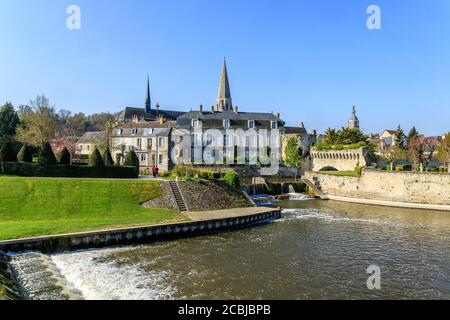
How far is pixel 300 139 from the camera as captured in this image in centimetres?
7481

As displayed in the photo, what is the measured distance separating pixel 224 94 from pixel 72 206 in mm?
72808

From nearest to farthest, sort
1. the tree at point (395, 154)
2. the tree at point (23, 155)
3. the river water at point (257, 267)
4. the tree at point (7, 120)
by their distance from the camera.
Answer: the river water at point (257, 267) → the tree at point (23, 155) → the tree at point (7, 120) → the tree at point (395, 154)

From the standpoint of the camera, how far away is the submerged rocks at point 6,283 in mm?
13371

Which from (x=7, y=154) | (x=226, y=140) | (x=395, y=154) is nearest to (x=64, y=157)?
(x=7, y=154)

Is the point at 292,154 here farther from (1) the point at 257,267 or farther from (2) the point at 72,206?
(1) the point at 257,267

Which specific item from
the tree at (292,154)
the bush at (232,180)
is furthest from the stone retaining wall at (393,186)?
the bush at (232,180)

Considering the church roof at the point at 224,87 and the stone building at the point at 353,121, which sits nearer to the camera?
the church roof at the point at 224,87

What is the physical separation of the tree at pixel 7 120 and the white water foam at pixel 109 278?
50.3 meters

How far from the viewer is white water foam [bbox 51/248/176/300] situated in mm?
16152

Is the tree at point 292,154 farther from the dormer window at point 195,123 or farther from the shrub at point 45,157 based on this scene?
the shrub at point 45,157

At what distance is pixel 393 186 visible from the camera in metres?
51.6

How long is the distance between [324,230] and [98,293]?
813 inches

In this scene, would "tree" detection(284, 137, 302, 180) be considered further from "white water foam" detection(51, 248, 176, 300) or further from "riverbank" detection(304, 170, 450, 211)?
"white water foam" detection(51, 248, 176, 300)
